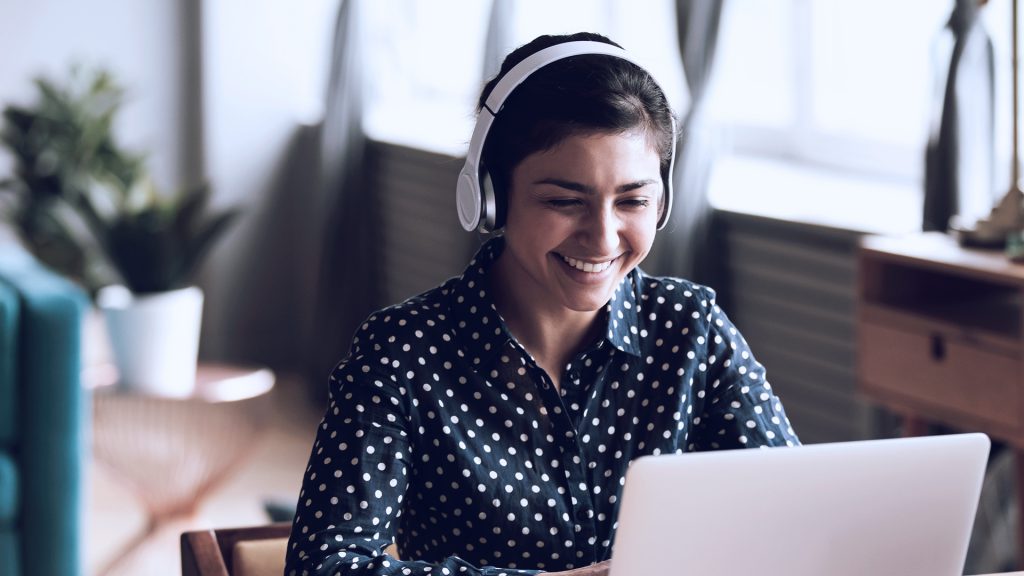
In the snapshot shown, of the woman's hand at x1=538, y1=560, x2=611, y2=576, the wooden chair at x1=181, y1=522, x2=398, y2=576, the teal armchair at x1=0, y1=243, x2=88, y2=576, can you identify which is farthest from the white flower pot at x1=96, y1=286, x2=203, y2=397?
the woman's hand at x1=538, y1=560, x2=611, y2=576

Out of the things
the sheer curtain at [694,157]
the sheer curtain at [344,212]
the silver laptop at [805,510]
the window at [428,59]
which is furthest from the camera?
the sheer curtain at [344,212]

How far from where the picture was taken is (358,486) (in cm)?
123

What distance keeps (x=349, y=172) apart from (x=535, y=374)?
3.44 metres

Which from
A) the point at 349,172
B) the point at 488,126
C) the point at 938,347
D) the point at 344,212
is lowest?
the point at 344,212

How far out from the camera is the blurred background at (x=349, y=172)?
2.93m

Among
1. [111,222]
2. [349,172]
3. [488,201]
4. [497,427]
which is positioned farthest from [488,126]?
[349,172]

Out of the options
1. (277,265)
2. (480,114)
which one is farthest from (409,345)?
(277,265)

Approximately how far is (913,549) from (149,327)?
3.26m

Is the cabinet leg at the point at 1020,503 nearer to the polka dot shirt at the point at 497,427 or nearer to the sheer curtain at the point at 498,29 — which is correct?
the polka dot shirt at the point at 497,427

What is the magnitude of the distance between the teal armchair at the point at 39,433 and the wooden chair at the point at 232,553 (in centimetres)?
150

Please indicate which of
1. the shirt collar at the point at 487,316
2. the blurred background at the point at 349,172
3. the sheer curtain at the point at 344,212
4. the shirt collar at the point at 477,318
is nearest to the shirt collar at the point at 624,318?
the shirt collar at the point at 487,316

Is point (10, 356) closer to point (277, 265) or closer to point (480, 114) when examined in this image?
point (480, 114)

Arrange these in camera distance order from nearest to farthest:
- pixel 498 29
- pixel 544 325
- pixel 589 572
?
pixel 589 572 < pixel 544 325 < pixel 498 29

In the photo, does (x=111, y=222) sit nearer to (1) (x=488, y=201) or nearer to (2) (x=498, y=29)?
(2) (x=498, y=29)
